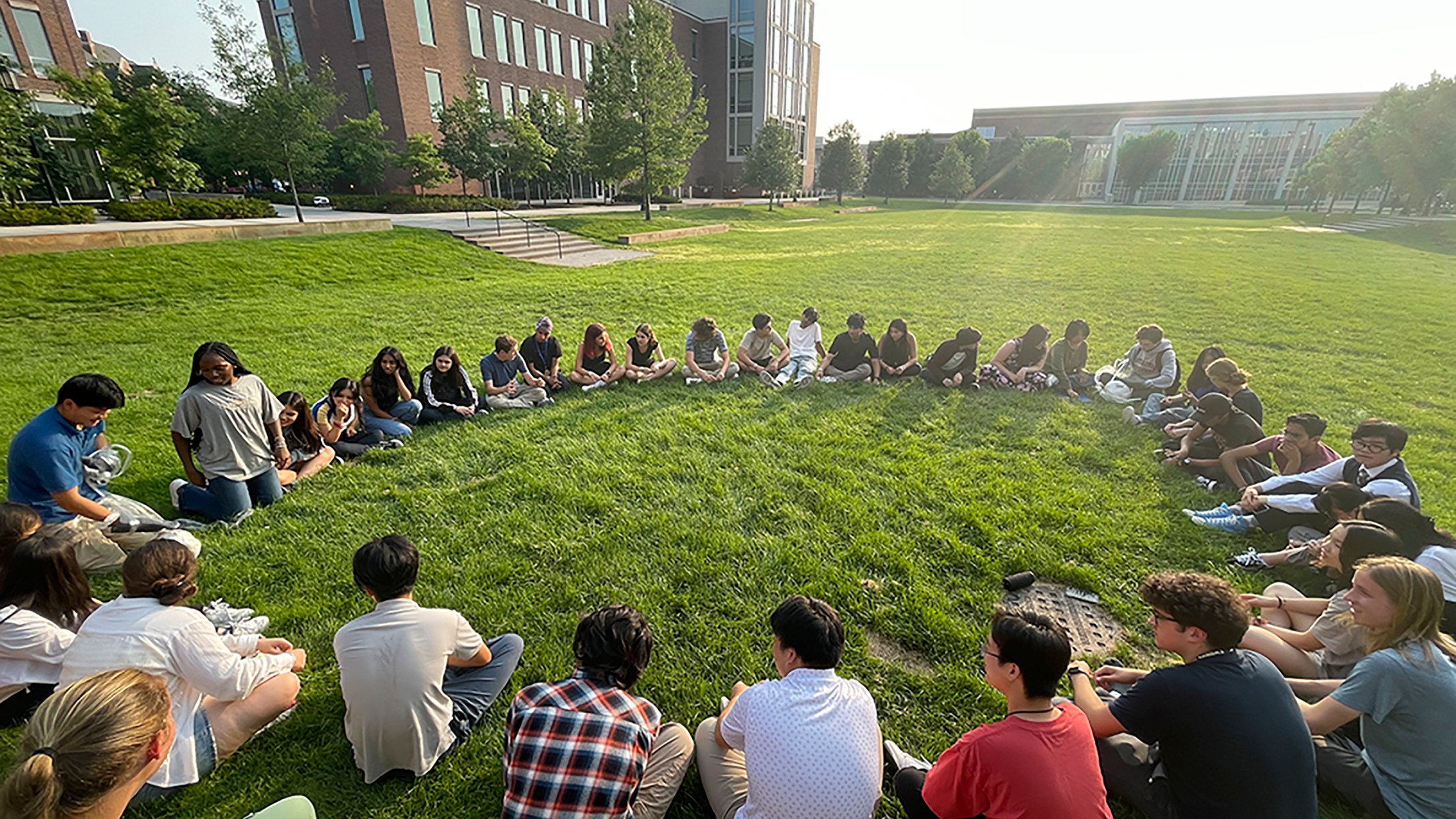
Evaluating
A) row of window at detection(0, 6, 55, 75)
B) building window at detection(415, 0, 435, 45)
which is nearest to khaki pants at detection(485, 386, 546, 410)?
row of window at detection(0, 6, 55, 75)

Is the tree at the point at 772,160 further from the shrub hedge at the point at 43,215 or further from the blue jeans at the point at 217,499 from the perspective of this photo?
the blue jeans at the point at 217,499

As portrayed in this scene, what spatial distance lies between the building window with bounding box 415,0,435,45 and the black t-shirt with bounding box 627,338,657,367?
37125mm

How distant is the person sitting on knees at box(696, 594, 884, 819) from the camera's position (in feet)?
7.13

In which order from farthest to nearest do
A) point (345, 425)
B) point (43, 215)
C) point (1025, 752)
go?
point (43, 215) → point (345, 425) → point (1025, 752)

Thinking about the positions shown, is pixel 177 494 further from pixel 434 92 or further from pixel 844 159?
pixel 844 159

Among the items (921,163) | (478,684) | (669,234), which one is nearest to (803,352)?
(478,684)

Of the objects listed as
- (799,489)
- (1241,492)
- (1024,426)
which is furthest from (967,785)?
(1024,426)

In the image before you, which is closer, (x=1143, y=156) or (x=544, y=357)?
(x=544, y=357)

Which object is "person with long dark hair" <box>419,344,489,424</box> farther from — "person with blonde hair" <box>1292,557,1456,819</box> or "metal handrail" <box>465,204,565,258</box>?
"metal handrail" <box>465,204,565,258</box>

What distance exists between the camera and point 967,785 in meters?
2.15

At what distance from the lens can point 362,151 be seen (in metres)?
30.4

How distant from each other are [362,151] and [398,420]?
102 feet

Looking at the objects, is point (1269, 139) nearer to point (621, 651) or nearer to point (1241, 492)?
point (1241, 492)

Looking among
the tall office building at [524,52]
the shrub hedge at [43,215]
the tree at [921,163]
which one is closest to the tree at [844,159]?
the tall office building at [524,52]
